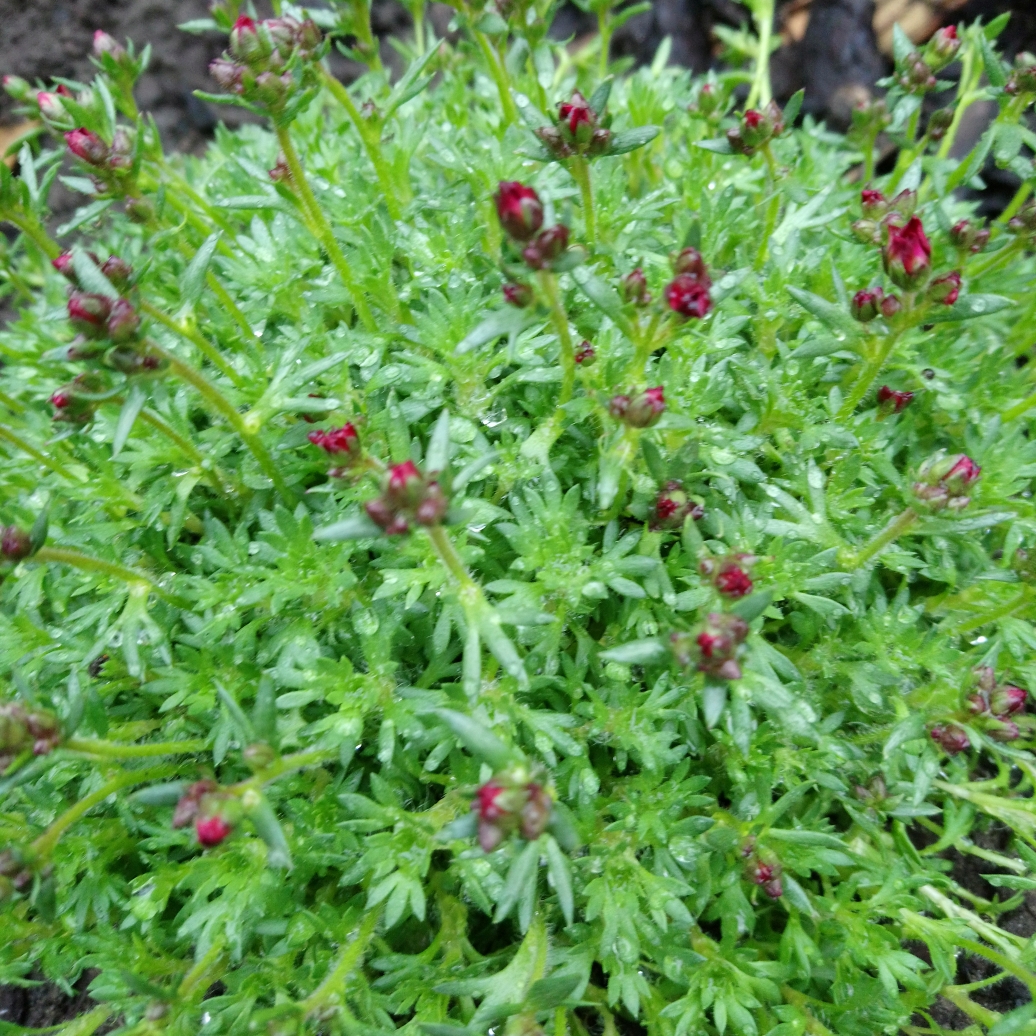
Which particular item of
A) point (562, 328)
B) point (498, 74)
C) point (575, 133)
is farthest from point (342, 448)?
point (498, 74)

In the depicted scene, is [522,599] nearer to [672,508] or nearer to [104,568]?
[672,508]

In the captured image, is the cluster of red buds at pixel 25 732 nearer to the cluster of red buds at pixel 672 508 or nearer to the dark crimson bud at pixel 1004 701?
the cluster of red buds at pixel 672 508

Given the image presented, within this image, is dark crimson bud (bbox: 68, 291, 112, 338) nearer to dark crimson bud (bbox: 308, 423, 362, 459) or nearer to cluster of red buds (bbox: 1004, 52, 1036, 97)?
dark crimson bud (bbox: 308, 423, 362, 459)

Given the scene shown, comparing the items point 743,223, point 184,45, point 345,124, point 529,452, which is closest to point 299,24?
point 345,124

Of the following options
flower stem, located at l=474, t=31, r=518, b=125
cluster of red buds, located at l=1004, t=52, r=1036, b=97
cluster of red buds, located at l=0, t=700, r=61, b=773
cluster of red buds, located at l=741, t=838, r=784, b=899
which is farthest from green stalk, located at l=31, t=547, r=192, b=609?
cluster of red buds, located at l=1004, t=52, r=1036, b=97

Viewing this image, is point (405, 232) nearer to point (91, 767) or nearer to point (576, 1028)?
point (91, 767)

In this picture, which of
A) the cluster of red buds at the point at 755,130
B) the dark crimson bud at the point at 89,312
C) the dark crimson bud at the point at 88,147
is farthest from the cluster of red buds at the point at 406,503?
the cluster of red buds at the point at 755,130
